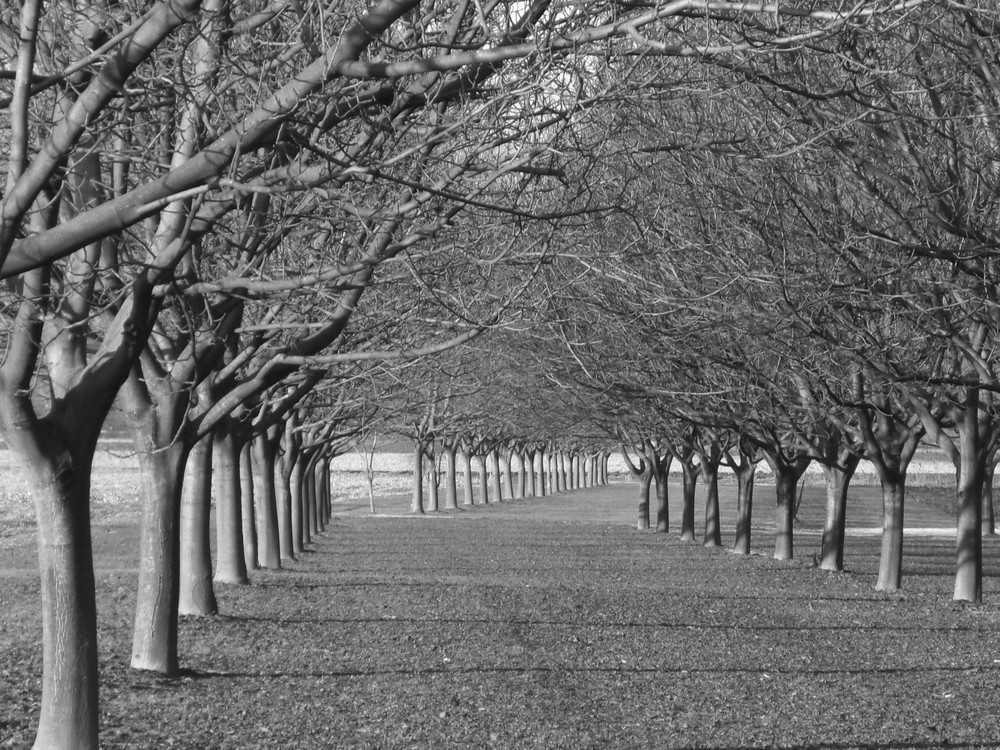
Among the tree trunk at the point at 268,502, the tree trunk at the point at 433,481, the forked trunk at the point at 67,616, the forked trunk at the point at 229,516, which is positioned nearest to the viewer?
the forked trunk at the point at 67,616

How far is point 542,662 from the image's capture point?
40.4 ft

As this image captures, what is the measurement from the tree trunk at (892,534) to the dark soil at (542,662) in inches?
17.1

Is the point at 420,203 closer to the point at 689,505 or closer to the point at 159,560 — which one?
the point at 159,560

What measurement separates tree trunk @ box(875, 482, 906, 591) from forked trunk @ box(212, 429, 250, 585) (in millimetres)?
10187

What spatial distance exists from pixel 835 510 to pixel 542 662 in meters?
13.5

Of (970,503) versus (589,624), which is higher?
(970,503)

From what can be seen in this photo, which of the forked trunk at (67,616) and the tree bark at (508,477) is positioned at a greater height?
the forked trunk at (67,616)

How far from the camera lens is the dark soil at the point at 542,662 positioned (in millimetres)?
9172

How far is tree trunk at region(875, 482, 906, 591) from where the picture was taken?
2052 cm

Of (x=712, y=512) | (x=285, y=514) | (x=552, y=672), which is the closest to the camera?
(x=552, y=672)

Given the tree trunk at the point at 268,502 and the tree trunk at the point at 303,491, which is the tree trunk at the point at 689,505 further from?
the tree trunk at the point at 268,502

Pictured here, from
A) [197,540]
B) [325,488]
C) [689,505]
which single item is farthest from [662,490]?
[197,540]

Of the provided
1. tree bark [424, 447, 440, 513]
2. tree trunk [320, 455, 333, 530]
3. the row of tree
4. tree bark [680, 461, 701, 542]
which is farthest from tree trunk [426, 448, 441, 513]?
the row of tree

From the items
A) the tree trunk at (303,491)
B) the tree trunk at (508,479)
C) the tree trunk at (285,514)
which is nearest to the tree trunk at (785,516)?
the tree trunk at (285,514)
